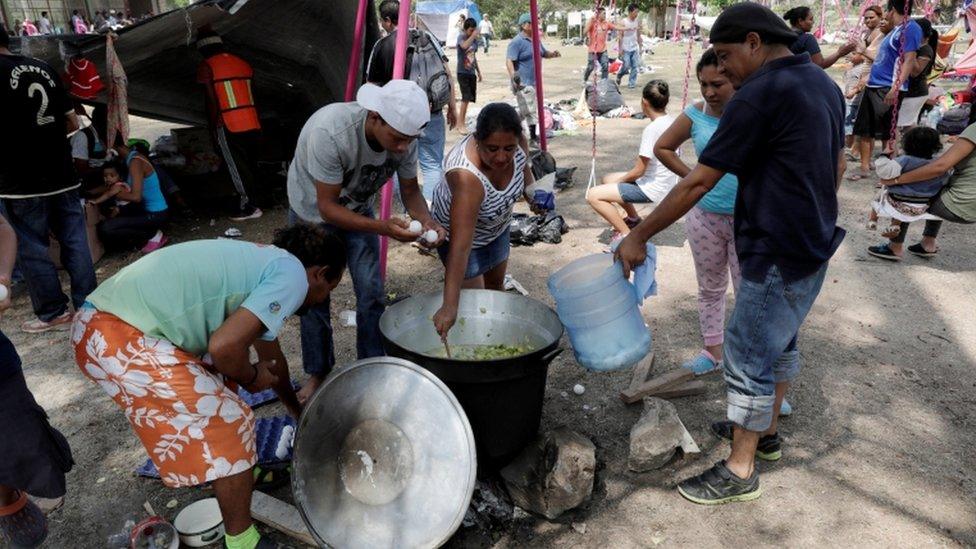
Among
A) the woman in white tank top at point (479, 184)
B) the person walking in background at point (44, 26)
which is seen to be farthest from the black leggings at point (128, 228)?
the person walking in background at point (44, 26)

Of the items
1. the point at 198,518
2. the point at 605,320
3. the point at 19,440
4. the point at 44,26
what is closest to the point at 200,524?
the point at 198,518

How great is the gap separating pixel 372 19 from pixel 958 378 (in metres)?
5.38

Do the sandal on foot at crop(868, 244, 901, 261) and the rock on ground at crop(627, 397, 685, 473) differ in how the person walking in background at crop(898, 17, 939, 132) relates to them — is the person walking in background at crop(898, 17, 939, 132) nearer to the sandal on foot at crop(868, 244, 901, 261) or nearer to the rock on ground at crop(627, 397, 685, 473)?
the sandal on foot at crop(868, 244, 901, 261)

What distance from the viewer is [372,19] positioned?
18.6 feet

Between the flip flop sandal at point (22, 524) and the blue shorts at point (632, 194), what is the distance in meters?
4.40

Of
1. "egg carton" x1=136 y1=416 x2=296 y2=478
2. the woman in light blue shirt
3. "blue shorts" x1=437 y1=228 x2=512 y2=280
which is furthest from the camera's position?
"blue shorts" x1=437 y1=228 x2=512 y2=280

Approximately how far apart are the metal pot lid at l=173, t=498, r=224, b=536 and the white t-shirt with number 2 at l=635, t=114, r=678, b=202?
156 inches

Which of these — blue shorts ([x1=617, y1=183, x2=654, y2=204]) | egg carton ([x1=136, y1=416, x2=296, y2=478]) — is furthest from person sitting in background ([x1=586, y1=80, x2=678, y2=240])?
egg carton ([x1=136, y1=416, x2=296, y2=478])

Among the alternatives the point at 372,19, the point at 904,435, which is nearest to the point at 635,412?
the point at 904,435

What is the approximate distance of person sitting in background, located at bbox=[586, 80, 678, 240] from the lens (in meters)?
4.95

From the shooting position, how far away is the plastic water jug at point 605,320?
2598 millimetres

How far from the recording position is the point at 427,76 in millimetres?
5199

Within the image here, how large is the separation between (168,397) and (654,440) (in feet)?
6.80

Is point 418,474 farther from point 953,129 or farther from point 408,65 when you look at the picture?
point 953,129
